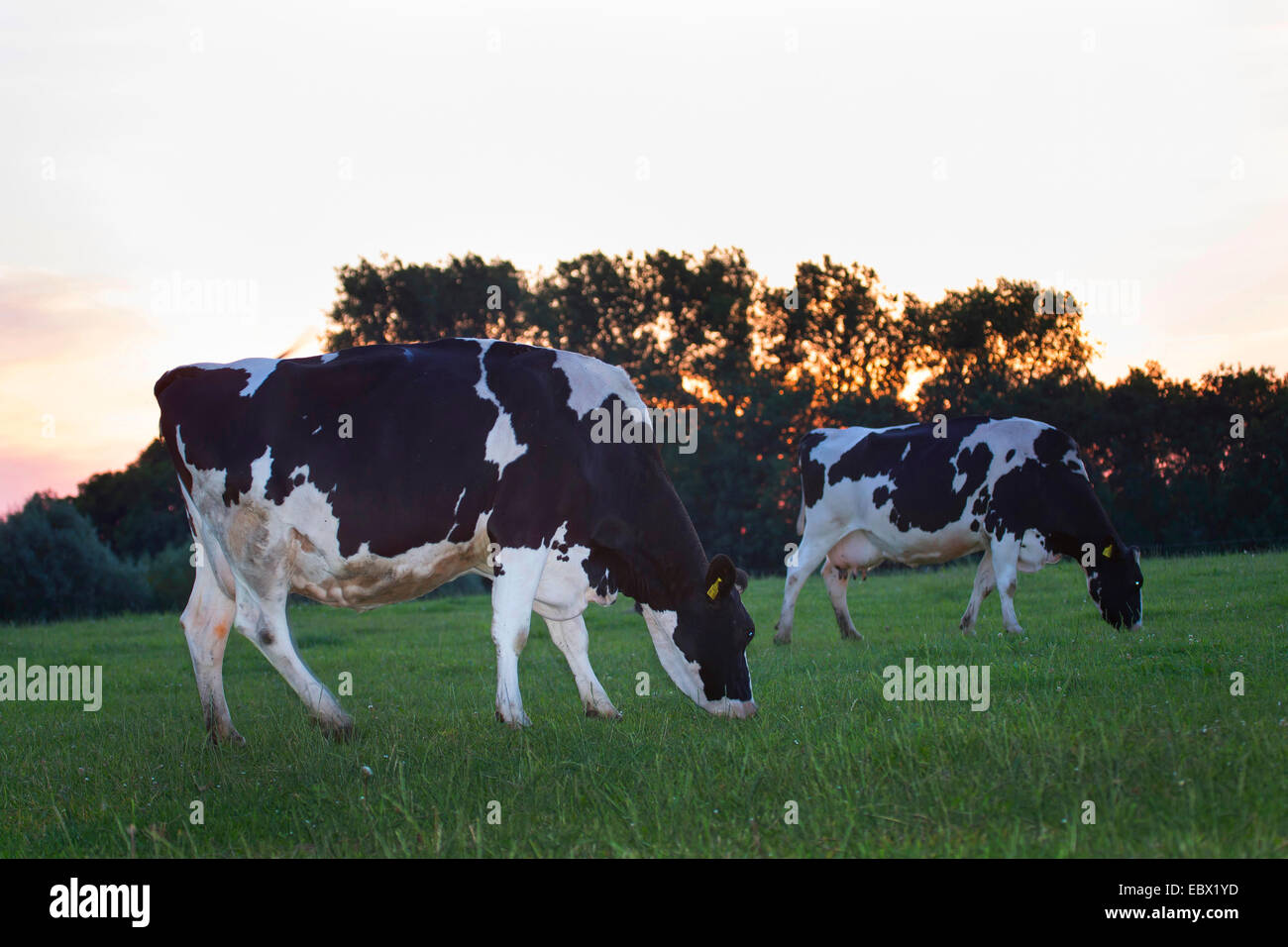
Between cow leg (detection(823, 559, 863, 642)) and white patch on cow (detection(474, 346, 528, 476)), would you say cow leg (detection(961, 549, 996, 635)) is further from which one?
white patch on cow (detection(474, 346, 528, 476))

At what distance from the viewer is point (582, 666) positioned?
338 inches

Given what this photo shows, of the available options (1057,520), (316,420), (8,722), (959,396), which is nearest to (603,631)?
(1057,520)

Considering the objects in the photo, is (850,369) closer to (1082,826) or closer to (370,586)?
(370,586)

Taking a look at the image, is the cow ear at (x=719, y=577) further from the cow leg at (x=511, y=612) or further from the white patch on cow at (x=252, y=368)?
the white patch on cow at (x=252, y=368)

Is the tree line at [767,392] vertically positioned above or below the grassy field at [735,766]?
above

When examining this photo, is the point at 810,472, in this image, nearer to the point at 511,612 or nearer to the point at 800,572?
the point at 800,572

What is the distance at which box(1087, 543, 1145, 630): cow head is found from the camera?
13.0 meters

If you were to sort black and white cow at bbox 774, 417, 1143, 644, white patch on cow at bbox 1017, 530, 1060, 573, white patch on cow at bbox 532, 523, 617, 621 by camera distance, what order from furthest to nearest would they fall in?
white patch on cow at bbox 1017, 530, 1060, 573
black and white cow at bbox 774, 417, 1143, 644
white patch on cow at bbox 532, 523, 617, 621

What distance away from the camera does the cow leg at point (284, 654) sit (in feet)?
25.6

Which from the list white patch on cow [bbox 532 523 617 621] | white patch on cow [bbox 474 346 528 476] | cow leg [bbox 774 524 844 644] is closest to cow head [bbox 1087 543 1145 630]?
cow leg [bbox 774 524 844 644]

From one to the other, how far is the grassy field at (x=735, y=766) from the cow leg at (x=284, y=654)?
184 millimetres

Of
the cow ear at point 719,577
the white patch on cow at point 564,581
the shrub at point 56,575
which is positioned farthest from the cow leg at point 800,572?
the shrub at point 56,575

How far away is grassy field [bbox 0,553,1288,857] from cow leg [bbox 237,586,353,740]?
184 mm

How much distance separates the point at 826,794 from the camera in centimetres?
516
